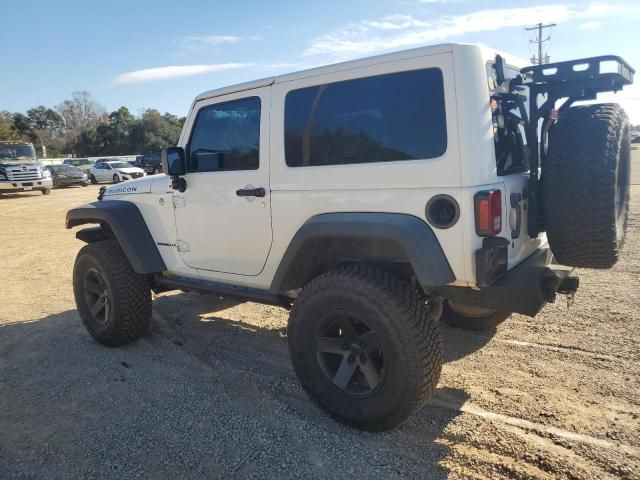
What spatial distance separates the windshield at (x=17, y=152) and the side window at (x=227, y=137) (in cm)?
2082

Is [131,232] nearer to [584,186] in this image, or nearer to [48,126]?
[584,186]

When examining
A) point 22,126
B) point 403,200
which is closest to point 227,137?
point 403,200

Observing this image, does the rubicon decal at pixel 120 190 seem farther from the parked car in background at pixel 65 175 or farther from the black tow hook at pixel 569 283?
the parked car in background at pixel 65 175

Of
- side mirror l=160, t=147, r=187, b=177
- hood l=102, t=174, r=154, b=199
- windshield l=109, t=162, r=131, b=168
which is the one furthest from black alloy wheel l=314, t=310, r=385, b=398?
windshield l=109, t=162, r=131, b=168

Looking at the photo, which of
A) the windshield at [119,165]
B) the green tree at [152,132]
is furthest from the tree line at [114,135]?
the windshield at [119,165]

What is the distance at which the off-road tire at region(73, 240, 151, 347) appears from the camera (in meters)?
4.32

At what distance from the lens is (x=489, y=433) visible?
294 cm

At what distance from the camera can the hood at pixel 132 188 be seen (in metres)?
4.32

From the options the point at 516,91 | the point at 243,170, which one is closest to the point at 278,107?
the point at 243,170

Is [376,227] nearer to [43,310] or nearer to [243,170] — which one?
[243,170]

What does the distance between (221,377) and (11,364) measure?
190 cm

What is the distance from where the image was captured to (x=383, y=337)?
2.80 metres

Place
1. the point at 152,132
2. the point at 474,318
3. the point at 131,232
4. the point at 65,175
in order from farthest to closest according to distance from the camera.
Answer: the point at 152,132
the point at 65,175
the point at 474,318
the point at 131,232

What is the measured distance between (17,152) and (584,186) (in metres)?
23.7
